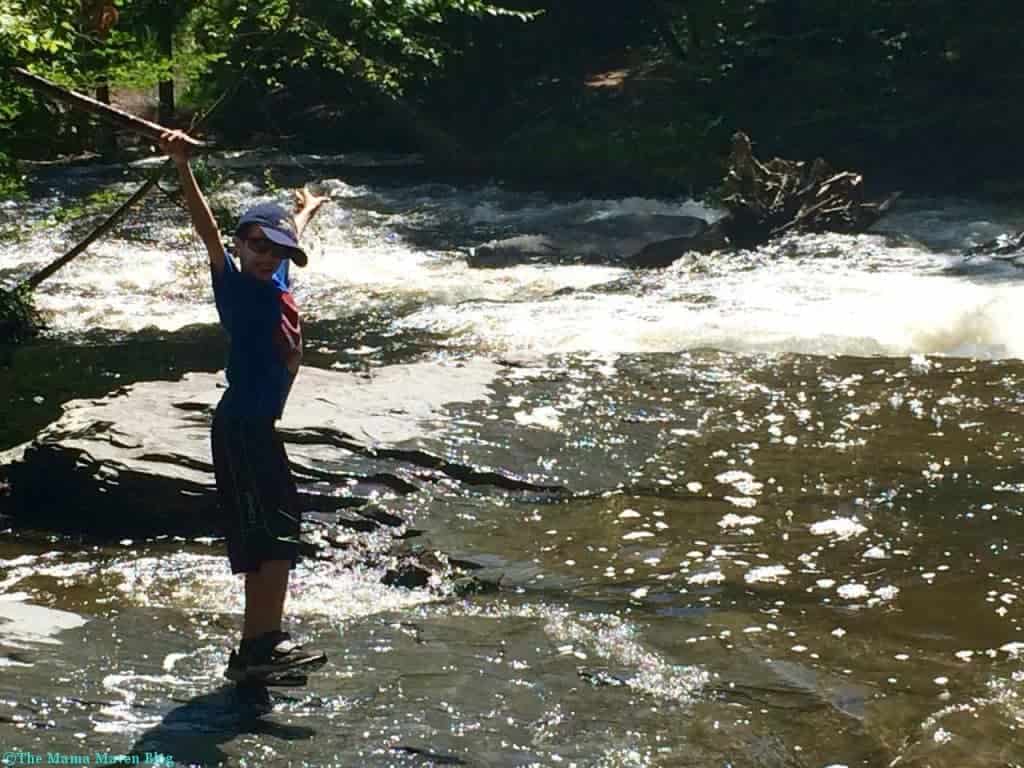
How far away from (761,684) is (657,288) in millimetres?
9130

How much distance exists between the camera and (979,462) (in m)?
7.96

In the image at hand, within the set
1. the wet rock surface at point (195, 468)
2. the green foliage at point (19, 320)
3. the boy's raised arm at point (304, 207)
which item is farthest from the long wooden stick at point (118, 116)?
the green foliage at point (19, 320)

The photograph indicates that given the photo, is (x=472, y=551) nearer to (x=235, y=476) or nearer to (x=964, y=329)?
(x=235, y=476)

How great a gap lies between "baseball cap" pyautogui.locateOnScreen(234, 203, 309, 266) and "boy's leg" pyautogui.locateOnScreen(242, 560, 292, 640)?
3.44ft

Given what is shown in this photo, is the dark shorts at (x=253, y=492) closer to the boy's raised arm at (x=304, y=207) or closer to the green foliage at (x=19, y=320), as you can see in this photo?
the boy's raised arm at (x=304, y=207)

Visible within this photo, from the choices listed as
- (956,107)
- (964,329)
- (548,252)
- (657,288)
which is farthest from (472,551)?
(956,107)

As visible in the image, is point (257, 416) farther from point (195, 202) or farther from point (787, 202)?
point (787, 202)

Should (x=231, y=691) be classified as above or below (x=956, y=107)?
below

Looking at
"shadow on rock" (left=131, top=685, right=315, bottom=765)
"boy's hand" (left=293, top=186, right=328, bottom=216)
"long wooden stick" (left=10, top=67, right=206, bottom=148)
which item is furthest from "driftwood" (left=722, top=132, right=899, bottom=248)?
"shadow on rock" (left=131, top=685, right=315, bottom=765)

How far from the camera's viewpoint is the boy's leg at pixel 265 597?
4855 millimetres

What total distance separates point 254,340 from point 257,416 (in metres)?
0.25

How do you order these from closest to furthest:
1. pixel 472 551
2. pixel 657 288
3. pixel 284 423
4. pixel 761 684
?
pixel 761 684 < pixel 472 551 < pixel 284 423 < pixel 657 288

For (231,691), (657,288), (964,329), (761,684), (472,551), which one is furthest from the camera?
(657,288)

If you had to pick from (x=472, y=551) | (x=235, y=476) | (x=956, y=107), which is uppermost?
(x=956, y=107)
